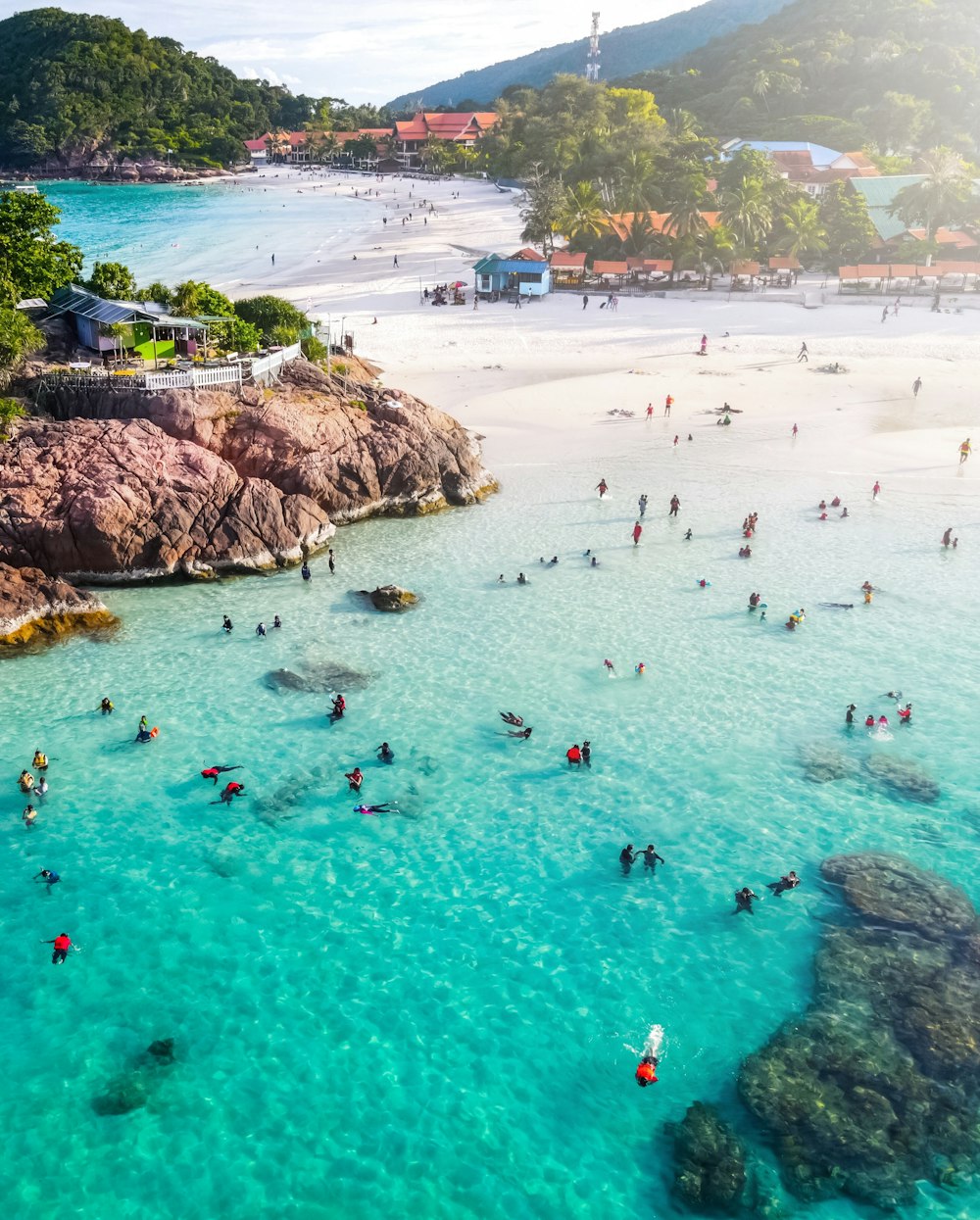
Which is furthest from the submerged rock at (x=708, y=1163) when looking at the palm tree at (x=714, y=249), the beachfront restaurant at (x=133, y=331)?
the palm tree at (x=714, y=249)

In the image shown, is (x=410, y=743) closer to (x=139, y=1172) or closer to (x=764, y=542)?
(x=139, y=1172)

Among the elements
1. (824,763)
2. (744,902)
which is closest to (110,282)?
(824,763)

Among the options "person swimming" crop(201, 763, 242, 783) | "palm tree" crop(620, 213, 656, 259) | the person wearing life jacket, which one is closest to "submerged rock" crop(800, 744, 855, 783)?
the person wearing life jacket

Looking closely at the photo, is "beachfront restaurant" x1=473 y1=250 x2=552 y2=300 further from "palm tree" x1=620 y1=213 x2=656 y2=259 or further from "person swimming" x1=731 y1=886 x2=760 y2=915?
"person swimming" x1=731 y1=886 x2=760 y2=915

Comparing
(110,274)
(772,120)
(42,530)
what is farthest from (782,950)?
(772,120)

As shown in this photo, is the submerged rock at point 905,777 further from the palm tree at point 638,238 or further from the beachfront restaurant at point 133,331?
the palm tree at point 638,238

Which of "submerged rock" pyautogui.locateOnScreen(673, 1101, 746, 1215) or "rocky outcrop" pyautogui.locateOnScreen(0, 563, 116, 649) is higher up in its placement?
"rocky outcrop" pyautogui.locateOnScreen(0, 563, 116, 649)

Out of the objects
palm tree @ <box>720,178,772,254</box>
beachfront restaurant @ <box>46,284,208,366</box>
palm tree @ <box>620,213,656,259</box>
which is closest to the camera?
beachfront restaurant @ <box>46,284,208,366</box>
